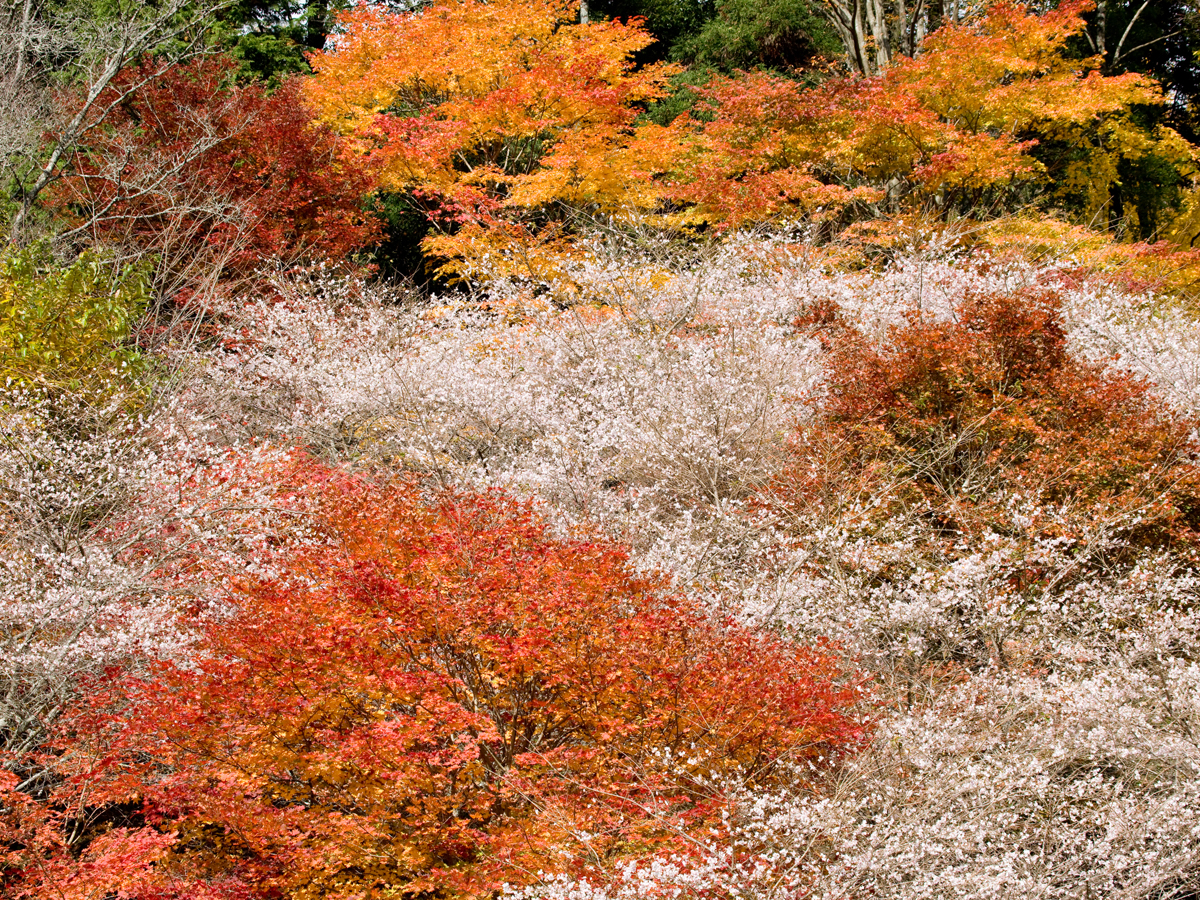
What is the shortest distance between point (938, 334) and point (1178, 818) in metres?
4.76

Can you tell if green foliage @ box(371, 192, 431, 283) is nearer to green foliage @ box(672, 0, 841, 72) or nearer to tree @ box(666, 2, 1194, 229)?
tree @ box(666, 2, 1194, 229)

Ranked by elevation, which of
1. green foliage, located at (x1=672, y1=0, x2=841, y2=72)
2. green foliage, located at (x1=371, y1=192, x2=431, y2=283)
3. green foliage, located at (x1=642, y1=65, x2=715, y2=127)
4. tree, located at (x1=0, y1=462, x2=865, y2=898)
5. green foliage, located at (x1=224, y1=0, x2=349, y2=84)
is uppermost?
green foliage, located at (x1=224, y1=0, x2=349, y2=84)

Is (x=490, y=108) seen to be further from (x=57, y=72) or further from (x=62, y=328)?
(x=62, y=328)

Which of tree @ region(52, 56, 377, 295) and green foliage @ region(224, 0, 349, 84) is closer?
tree @ region(52, 56, 377, 295)

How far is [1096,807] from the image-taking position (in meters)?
5.59

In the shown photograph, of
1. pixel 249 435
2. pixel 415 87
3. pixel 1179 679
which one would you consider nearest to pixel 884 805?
pixel 1179 679

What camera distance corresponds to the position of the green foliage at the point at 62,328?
8.82 m

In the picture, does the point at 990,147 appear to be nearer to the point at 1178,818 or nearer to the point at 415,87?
the point at 415,87

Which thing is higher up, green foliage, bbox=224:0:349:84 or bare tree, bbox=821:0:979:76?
green foliage, bbox=224:0:349:84

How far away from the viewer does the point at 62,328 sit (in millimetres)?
9297

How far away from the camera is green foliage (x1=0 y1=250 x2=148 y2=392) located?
347 inches

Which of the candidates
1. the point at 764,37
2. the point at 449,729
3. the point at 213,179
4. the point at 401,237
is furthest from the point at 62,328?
the point at 764,37

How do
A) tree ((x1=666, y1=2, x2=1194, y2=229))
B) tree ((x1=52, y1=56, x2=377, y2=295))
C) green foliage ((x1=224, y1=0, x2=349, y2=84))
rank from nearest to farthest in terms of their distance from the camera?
tree ((x1=52, y1=56, x2=377, y2=295)) → tree ((x1=666, y1=2, x2=1194, y2=229)) → green foliage ((x1=224, y1=0, x2=349, y2=84))

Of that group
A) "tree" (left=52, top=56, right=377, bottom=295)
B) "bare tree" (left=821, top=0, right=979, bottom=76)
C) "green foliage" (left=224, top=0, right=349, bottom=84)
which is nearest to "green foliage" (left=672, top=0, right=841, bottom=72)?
"bare tree" (left=821, top=0, right=979, bottom=76)
